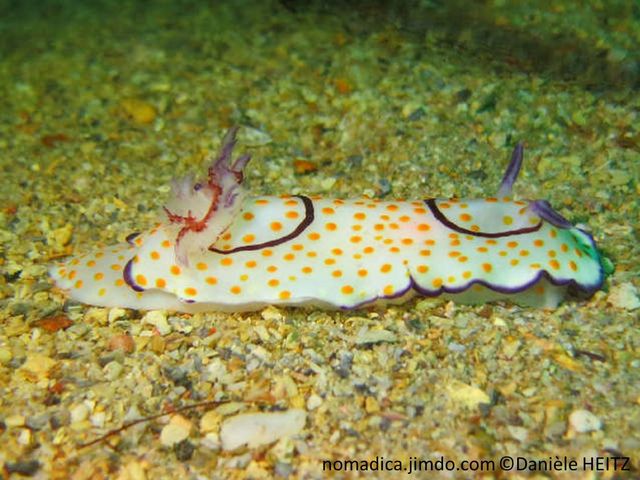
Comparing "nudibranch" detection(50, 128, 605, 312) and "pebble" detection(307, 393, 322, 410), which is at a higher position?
"nudibranch" detection(50, 128, 605, 312)

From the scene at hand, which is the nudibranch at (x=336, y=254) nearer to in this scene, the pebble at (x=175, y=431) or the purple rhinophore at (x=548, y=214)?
the purple rhinophore at (x=548, y=214)

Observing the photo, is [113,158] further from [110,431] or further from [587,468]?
[587,468]

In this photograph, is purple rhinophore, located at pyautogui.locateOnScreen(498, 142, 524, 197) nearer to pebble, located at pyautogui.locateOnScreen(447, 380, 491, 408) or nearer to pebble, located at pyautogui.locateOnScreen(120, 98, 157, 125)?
pebble, located at pyautogui.locateOnScreen(447, 380, 491, 408)

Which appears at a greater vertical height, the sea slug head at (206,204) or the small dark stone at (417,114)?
the sea slug head at (206,204)

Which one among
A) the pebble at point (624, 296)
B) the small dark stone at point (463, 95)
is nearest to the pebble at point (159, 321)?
the pebble at point (624, 296)

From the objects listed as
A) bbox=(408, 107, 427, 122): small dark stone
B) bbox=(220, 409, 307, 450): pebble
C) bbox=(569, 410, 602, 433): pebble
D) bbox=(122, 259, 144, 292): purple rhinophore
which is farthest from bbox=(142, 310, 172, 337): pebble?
bbox=(408, 107, 427, 122): small dark stone
